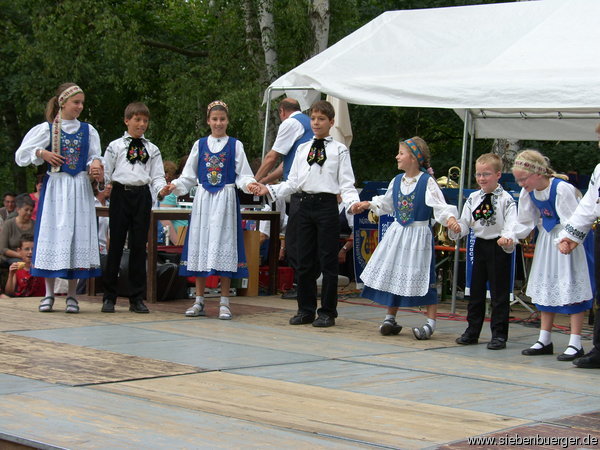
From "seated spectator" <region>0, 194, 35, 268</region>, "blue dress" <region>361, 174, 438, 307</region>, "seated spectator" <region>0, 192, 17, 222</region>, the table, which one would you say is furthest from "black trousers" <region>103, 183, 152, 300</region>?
"seated spectator" <region>0, 192, 17, 222</region>

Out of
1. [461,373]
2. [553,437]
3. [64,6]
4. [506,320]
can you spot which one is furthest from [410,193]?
[64,6]

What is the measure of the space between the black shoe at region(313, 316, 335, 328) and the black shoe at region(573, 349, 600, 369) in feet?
7.64

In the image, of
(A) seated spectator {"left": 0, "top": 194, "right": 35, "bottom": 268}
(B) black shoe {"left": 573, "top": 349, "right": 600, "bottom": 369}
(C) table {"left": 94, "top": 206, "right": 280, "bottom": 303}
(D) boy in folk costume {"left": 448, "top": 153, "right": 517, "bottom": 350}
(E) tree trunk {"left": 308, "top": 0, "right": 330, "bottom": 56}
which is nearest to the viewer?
(B) black shoe {"left": 573, "top": 349, "right": 600, "bottom": 369}

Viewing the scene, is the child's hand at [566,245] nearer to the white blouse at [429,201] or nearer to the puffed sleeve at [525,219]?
the puffed sleeve at [525,219]

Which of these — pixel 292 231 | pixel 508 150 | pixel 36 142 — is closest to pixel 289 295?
pixel 292 231

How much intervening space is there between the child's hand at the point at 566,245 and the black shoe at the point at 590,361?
27.3 inches

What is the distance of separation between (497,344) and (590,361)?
943 millimetres

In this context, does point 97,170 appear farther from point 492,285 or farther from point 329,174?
point 492,285

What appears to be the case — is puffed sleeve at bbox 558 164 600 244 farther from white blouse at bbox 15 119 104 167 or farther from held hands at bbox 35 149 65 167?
held hands at bbox 35 149 65 167

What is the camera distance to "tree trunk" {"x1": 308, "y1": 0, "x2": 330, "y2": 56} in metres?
15.6

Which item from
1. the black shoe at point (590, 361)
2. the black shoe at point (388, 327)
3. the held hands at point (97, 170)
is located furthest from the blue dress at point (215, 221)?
the black shoe at point (590, 361)

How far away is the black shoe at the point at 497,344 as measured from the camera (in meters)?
7.43

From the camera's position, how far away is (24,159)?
27.4 ft

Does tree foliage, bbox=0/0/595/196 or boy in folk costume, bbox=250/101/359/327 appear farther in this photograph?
tree foliage, bbox=0/0/595/196
